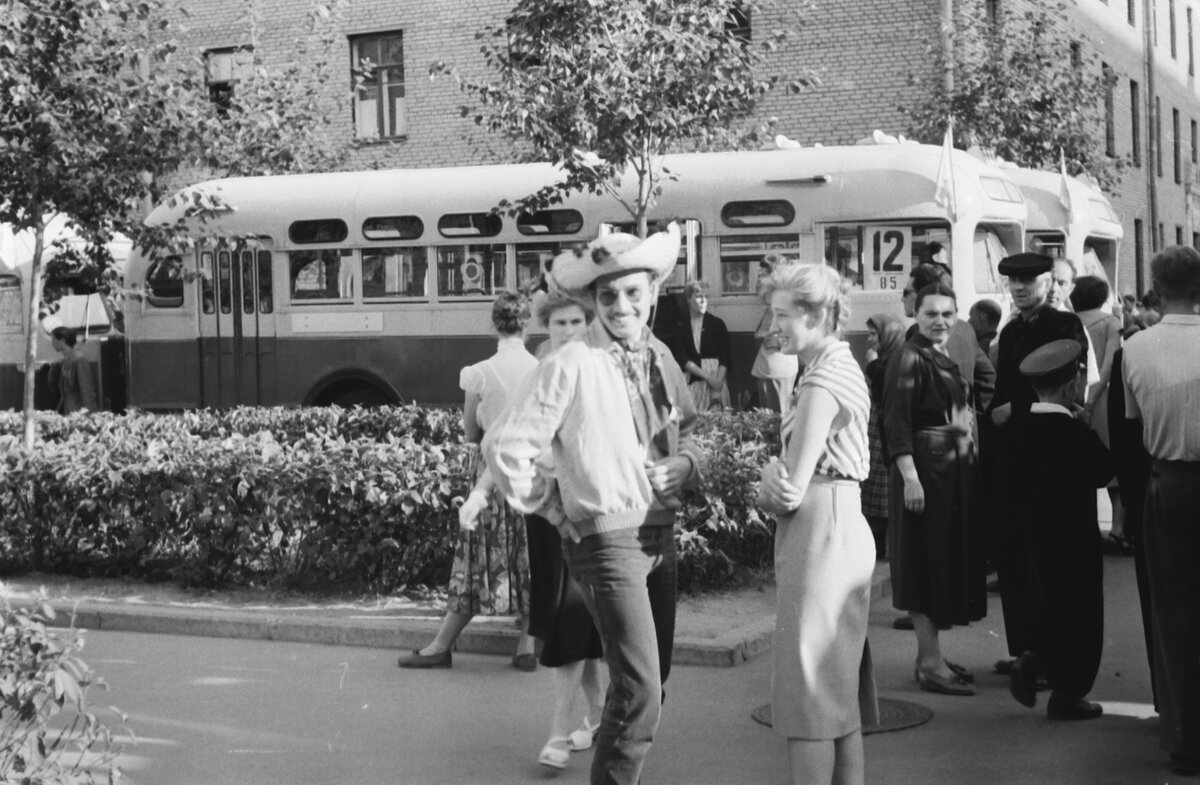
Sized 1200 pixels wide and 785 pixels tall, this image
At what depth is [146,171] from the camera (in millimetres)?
12969

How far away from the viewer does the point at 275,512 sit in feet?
32.8

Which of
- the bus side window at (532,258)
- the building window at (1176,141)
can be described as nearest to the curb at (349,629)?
the bus side window at (532,258)

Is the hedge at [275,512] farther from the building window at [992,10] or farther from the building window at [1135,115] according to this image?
the building window at [1135,115]

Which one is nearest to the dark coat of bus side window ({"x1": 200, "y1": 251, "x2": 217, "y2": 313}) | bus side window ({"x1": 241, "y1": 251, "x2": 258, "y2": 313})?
bus side window ({"x1": 241, "y1": 251, "x2": 258, "y2": 313})

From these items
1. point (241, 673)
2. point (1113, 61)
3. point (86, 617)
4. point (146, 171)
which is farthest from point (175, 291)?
point (1113, 61)

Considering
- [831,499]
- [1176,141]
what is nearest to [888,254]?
[831,499]

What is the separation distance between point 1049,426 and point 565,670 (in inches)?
90.3

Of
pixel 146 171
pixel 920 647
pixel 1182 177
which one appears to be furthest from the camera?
pixel 1182 177

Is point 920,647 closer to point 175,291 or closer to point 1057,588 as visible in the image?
point 1057,588

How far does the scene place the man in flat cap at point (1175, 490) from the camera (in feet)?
20.1

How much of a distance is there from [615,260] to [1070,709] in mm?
3158

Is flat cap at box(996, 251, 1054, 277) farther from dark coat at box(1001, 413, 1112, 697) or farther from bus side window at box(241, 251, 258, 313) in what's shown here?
bus side window at box(241, 251, 258, 313)

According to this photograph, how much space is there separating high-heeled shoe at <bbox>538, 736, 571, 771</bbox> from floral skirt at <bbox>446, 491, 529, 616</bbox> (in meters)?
1.93

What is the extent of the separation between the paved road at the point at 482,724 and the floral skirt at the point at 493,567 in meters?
0.35
